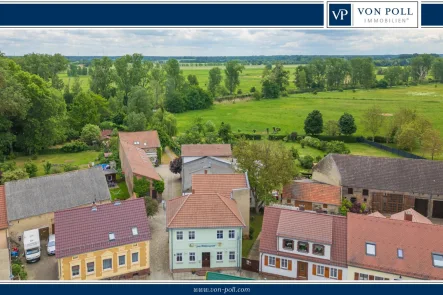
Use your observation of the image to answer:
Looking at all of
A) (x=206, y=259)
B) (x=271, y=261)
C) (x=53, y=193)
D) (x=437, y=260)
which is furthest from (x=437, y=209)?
(x=53, y=193)

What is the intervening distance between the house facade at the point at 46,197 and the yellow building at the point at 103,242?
621cm

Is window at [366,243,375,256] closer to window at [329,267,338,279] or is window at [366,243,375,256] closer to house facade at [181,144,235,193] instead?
window at [329,267,338,279]

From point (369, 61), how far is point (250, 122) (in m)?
40.4

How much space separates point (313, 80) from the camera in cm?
10394

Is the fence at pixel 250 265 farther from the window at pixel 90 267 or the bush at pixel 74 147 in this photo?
the bush at pixel 74 147

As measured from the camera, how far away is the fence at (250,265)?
23188mm

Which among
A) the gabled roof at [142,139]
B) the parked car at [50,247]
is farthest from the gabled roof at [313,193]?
the gabled roof at [142,139]

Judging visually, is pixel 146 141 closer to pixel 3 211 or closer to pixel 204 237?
pixel 3 211

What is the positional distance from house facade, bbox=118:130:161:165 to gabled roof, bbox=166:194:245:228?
70.1 feet

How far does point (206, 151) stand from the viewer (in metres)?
41.8

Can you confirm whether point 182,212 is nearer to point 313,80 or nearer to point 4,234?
point 4,234

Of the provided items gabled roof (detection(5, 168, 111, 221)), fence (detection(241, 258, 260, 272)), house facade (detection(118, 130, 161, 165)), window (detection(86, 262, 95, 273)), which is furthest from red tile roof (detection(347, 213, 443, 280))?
house facade (detection(118, 130, 161, 165))

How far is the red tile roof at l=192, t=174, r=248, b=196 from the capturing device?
90.4 ft

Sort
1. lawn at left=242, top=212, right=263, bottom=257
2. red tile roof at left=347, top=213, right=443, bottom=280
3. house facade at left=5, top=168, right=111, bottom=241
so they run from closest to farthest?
red tile roof at left=347, top=213, right=443, bottom=280 < lawn at left=242, top=212, right=263, bottom=257 < house facade at left=5, top=168, right=111, bottom=241
